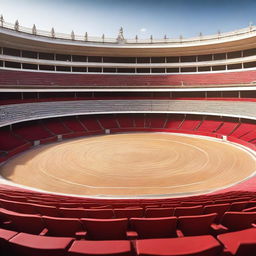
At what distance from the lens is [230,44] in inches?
1533

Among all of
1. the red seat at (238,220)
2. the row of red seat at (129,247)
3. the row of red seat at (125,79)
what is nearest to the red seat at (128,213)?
the red seat at (238,220)

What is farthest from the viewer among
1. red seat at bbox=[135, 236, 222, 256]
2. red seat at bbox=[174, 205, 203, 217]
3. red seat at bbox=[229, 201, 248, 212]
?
red seat at bbox=[229, 201, 248, 212]

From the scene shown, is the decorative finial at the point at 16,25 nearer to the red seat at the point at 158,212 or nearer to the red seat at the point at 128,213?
the red seat at the point at 128,213

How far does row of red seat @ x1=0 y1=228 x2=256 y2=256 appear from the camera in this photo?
2613 mm

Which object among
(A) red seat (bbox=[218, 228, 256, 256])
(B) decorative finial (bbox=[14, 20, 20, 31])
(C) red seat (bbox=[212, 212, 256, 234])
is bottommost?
(C) red seat (bbox=[212, 212, 256, 234])

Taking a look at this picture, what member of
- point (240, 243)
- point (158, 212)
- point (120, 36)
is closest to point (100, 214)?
point (158, 212)

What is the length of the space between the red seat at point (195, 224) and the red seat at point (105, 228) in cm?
113

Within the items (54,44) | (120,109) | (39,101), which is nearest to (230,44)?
(120,109)

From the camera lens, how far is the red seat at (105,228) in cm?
395

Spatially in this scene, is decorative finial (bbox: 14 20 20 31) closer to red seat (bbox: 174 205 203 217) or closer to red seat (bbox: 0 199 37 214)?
red seat (bbox: 0 199 37 214)

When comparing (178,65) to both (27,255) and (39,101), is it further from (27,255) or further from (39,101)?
(27,255)

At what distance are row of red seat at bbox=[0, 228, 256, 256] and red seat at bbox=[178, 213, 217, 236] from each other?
1206 mm

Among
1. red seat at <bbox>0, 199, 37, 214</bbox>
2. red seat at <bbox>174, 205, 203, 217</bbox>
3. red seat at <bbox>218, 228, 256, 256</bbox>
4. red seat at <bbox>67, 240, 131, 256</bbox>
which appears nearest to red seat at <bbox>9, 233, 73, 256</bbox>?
red seat at <bbox>67, 240, 131, 256</bbox>

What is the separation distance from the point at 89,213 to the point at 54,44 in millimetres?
39212
